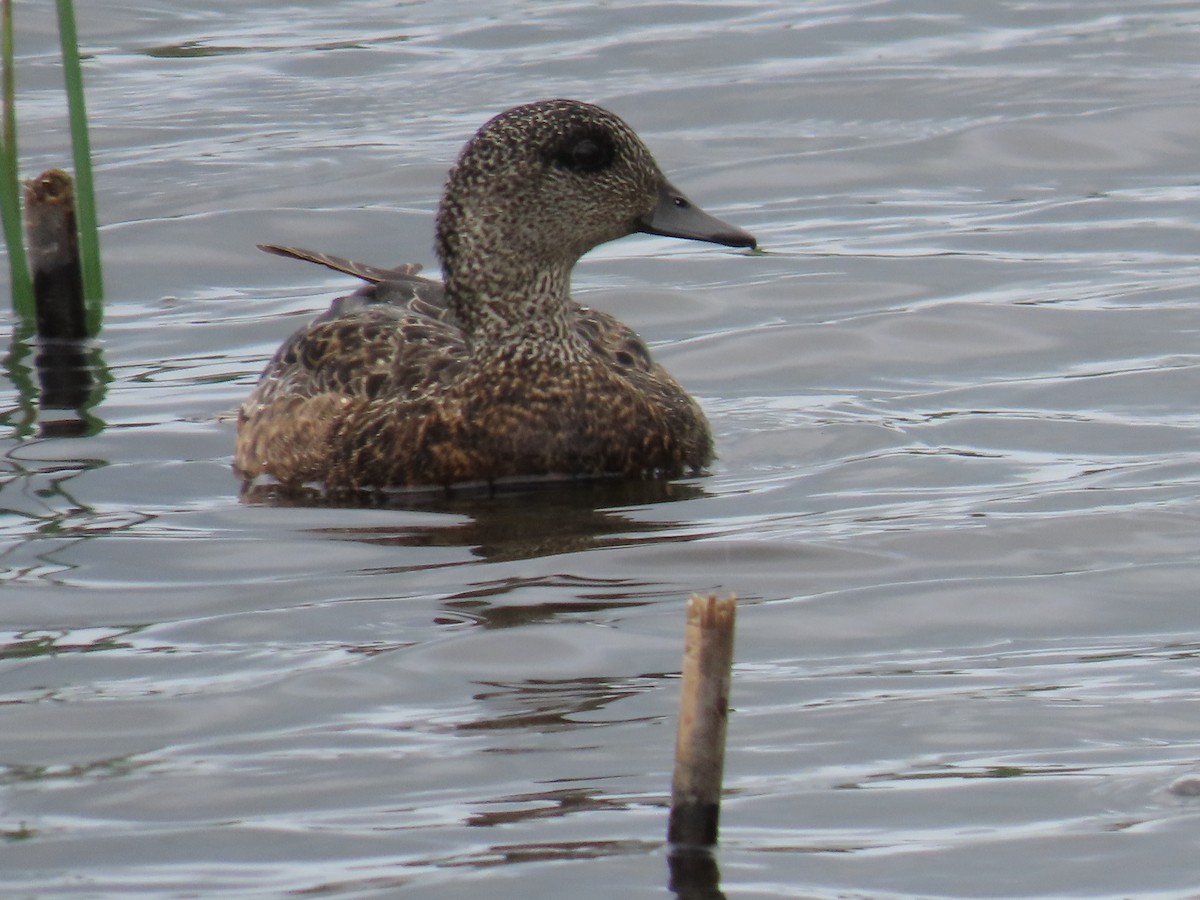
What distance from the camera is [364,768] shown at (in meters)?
5.14

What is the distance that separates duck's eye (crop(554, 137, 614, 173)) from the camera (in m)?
8.50

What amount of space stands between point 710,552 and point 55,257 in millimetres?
4071

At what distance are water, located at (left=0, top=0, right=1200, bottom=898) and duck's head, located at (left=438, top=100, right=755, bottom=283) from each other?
2.94 feet

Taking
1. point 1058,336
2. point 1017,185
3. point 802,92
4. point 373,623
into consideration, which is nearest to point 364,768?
point 373,623

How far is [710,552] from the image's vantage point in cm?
701

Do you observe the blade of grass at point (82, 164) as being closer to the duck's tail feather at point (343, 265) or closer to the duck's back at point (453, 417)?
the duck's tail feather at point (343, 265)

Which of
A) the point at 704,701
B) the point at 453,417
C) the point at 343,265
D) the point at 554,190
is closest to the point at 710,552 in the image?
the point at 453,417

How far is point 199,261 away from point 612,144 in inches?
173

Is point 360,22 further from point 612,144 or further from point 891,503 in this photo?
point 891,503

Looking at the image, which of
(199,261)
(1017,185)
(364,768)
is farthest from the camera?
(1017,185)

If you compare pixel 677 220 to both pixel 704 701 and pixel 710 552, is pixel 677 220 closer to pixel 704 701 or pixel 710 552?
pixel 710 552

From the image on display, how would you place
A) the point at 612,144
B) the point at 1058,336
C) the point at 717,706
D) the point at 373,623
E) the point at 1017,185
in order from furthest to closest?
the point at 1017,185 → the point at 1058,336 → the point at 612,144 → the point at 373,623 → the point at 717,706

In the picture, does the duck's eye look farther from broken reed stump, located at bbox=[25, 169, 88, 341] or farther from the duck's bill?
broken reed stump, located at bbox=[25, 169, 88, 341]

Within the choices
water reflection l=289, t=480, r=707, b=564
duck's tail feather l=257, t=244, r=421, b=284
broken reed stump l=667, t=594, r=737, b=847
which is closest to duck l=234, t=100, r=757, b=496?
water reflection l=289, t=480, r=707, b=564
